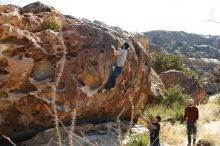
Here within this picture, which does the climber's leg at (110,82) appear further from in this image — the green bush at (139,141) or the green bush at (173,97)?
the green bush at (173,97)

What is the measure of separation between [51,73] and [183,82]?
17972 millimetres

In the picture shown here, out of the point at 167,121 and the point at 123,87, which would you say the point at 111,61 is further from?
the point at 167,121

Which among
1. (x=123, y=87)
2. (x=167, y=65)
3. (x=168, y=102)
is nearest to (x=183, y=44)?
(x=167, y=65)

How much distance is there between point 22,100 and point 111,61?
327 cm

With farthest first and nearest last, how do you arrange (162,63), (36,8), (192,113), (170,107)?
(162,63), (170,107), (36,8), (192,113)

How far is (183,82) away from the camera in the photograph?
95.2 feet

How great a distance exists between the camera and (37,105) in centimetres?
1220

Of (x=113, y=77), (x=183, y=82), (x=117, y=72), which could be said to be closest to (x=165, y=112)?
(x=117, y=72)

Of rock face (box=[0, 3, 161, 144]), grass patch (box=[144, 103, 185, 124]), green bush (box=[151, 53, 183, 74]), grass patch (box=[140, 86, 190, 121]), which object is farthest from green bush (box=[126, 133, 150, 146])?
green bush (box=[151, 53, 183, 74])

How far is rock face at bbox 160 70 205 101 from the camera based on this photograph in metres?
28.5

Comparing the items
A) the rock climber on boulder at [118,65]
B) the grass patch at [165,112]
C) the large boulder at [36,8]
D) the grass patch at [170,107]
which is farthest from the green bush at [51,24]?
the grass patch at [165,112]

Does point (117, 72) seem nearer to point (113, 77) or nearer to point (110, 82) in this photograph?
point (113, 77)

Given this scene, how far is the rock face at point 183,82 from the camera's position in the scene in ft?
93.4

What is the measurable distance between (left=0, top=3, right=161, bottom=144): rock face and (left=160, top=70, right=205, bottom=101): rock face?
14.0 meters
